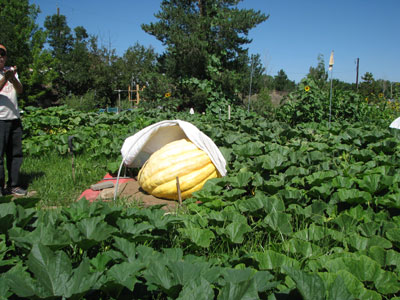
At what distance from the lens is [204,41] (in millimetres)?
13188

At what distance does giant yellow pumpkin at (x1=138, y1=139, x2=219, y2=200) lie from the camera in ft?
11.9

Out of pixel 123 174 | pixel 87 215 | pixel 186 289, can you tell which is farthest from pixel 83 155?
pixel 186 289

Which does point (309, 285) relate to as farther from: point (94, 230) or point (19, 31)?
point (19, 31)

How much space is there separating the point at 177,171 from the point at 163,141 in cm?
83

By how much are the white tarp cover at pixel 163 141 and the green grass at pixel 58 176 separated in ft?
2.33

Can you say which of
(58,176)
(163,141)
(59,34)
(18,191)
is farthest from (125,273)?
(59,34)

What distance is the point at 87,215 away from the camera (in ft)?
6.68

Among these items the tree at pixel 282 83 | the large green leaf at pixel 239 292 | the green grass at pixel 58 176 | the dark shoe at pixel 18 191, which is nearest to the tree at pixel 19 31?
the green grass at pixel 58 176

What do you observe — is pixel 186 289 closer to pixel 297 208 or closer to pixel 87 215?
pixel 87 215

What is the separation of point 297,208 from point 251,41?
1275cm

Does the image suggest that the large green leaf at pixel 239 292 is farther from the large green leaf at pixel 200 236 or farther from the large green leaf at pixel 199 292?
the large green leaf at pixel 200 236

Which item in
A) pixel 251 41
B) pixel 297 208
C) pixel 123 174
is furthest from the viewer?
pixel 251 41

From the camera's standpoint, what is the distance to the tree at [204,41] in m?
13.2

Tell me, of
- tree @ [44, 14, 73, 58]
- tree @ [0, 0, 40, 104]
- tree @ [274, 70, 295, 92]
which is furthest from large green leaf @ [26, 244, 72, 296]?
tree @ [274, 70, 295, 92]
